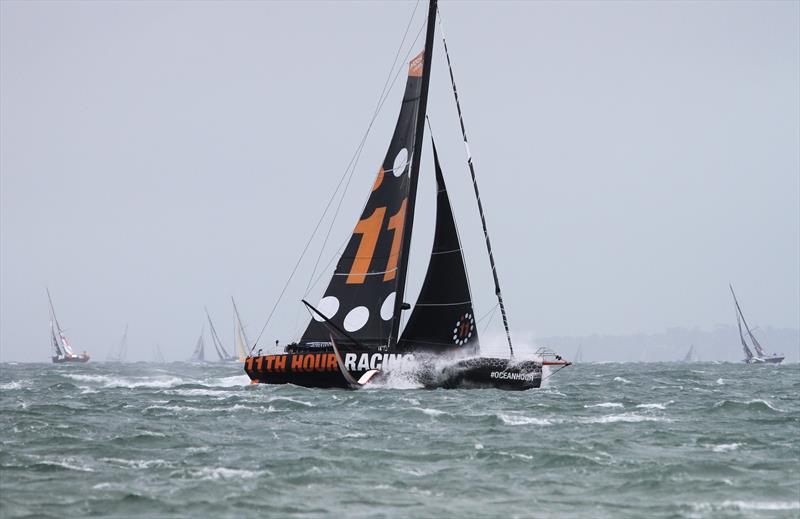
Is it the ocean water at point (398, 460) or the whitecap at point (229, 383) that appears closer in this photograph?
the ocean water at point (398, 460)

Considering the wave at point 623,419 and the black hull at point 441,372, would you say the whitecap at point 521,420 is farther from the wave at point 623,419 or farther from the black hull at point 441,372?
the black hull at point 441,372

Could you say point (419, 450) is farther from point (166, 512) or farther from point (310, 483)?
point (166, 512)

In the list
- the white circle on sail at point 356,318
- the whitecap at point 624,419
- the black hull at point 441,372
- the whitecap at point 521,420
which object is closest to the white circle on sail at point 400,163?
the white circle on sail at point 356,318

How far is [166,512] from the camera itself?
14.2 meters

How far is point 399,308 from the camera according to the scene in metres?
38.6

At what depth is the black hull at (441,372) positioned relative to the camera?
37.1 meters

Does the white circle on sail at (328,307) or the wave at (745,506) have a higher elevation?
the white circle on sail at (328,307)

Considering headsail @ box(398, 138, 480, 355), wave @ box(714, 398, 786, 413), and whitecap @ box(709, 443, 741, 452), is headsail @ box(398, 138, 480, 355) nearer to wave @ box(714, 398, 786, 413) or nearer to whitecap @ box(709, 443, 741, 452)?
wave @ box(714, 398, 786, 413)

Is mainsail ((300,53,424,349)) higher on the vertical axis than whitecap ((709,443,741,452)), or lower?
higher

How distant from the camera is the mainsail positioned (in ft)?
127

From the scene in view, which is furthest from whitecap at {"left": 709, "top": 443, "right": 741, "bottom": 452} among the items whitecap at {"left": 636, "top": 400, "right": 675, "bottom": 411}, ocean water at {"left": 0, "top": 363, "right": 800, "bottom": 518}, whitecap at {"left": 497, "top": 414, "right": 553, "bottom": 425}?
whitecap at {"left": 636, "top": 400, "right": 675, "bottom": 411}

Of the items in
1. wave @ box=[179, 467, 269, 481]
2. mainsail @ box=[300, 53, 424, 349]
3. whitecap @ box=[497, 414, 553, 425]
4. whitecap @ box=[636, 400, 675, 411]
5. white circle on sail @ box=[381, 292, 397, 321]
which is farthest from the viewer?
mainsail @ box=[300, 53, 424, 349]

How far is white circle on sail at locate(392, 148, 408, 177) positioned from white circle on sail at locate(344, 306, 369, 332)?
5.64 metres

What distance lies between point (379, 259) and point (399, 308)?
2244 millimetres
